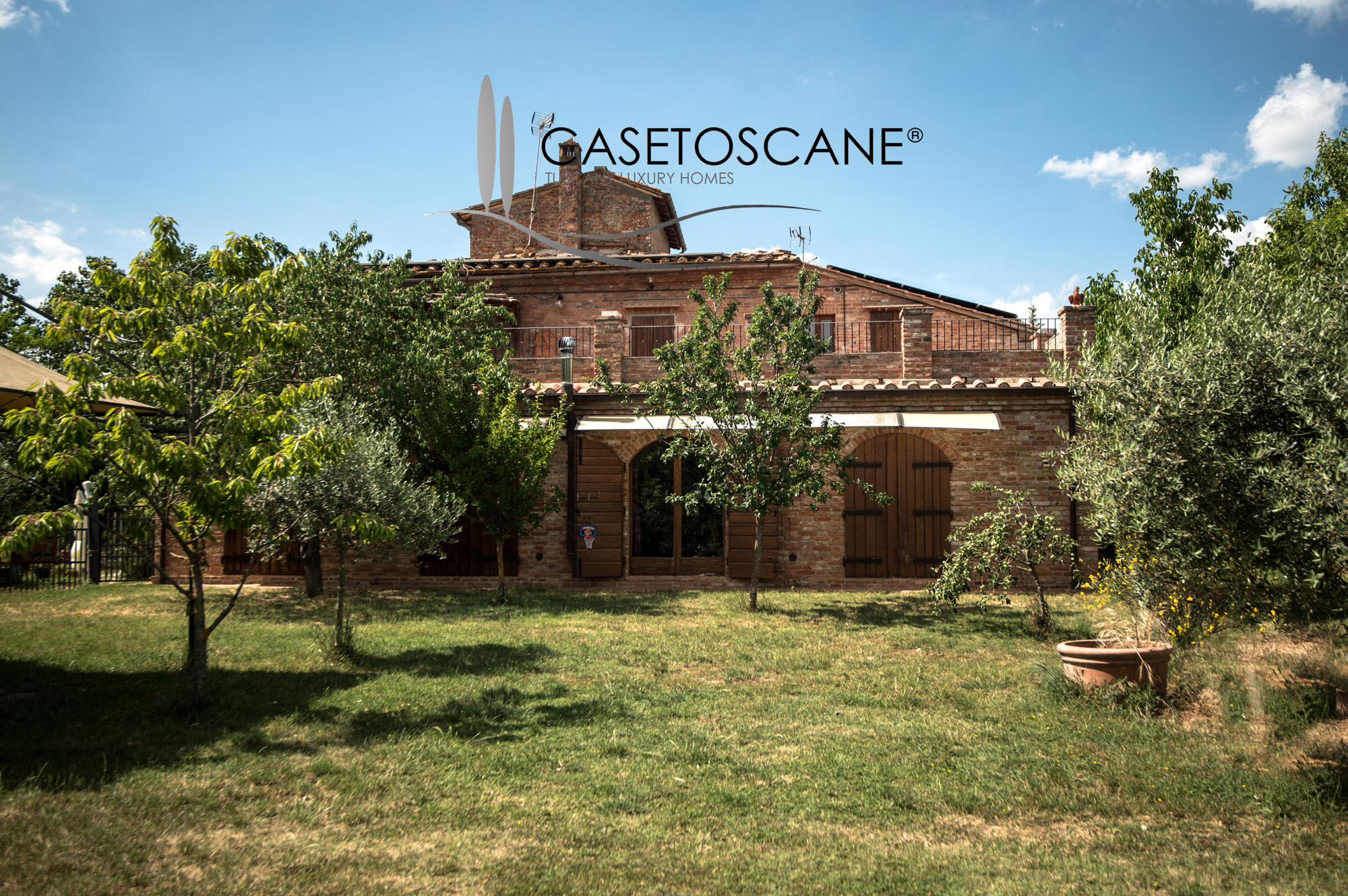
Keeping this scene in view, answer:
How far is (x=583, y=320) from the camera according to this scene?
→ 19.6 metres

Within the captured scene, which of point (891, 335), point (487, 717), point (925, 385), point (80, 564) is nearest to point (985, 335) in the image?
point (891, 335)

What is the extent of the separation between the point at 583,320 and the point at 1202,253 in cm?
1288

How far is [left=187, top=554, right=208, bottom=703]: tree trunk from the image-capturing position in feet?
21.2

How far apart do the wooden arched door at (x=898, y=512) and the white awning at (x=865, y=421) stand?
0.68 metres

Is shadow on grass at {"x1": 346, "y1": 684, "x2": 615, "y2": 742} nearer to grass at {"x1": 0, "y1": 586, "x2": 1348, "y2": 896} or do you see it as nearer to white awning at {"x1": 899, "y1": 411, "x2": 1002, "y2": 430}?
grass at {"x1": 0, "y1": 586, "x2": 1348, "y2": 896}

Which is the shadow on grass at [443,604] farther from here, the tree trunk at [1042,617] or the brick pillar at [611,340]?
the tree trunk at [1042,617]

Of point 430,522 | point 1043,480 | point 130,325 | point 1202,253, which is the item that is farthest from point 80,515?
point 1202,253

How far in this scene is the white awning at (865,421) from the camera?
13.1m

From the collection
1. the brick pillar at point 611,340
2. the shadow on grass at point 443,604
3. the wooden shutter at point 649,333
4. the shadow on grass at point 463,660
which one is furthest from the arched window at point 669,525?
the shadow on grass at point 463,660

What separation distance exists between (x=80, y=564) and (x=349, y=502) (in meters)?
10.0

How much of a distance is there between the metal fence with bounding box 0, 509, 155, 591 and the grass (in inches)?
196

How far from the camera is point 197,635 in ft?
21.6

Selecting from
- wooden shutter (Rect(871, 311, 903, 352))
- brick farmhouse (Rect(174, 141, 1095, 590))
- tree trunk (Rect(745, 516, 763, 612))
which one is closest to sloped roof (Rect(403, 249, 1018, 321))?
wooden shutter (Rect(871, 311, 903, 352))

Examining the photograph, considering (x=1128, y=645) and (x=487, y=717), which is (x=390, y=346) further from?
(x=1128, y=645)
